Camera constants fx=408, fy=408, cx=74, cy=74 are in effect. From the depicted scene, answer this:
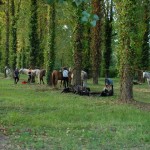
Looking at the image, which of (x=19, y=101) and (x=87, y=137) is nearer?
(x=87, y=137)

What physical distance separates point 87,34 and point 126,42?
24194 mm

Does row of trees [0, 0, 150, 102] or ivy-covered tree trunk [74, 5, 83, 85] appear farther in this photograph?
ivy-covered tree trunk [74, 5, 83, 85]

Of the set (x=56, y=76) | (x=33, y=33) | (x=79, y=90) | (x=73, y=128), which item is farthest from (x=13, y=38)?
(x=73, y=128)

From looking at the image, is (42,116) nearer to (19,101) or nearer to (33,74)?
Result: (19,101)

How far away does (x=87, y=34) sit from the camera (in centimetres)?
4481

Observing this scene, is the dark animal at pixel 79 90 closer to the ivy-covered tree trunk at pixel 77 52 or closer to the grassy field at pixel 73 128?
the ivy-covered tree trunk at pixel 77 52

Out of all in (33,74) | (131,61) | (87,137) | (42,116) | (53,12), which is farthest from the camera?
(33,74)

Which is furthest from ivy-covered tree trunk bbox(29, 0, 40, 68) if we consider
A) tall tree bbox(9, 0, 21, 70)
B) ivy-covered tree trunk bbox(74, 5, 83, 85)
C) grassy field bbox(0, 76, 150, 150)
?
grassy field bbox(0, 76, 150, 150)

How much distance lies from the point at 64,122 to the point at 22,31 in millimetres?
37689

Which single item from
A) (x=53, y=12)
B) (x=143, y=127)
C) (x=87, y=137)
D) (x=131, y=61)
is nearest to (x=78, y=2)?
(x=87, y=137)

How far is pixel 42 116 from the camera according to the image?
14289 millimetres

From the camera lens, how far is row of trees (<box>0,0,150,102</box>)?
20.5m

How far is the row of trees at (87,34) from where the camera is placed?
20531mm

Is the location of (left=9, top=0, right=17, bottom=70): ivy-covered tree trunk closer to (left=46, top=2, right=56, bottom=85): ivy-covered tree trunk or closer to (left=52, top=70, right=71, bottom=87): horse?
(left=46, top=2, right=56, bottom=85): ivy-covered tree trunk
